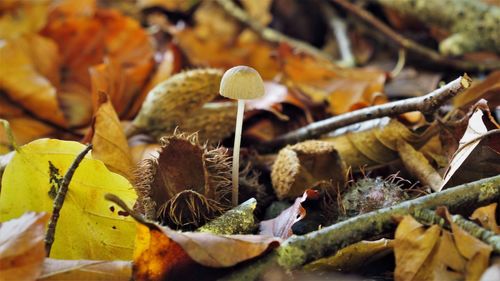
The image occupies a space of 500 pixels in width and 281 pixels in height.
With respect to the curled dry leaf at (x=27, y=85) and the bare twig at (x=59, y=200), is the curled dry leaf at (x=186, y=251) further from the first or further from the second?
the curled dry leaf at (x=27, y=85)

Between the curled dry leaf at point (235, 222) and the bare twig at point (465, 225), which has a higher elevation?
the bare twig at point (465, 225)

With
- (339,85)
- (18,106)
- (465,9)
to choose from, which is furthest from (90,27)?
(465,9)

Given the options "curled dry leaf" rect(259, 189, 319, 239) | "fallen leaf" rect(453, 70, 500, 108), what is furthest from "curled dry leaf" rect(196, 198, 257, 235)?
"fallen leaf" rect(453, 70, 500, 108)

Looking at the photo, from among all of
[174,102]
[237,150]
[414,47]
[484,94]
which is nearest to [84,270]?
[237,150]

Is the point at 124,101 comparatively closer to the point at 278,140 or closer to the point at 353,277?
the point at 278,140

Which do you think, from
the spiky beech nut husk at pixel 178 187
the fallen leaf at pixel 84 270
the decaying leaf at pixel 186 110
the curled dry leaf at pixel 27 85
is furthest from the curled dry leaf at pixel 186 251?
the curled dry leaf at pixel 27 85

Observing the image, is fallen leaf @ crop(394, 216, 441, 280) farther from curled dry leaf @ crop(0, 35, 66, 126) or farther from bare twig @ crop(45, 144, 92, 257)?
curled dry leaf @ crop(0, 35, 66, 126)

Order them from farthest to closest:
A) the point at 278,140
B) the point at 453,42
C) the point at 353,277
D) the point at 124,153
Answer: the point at 453,42, the point at 278,140, the point at 124,153, the point at 353,277

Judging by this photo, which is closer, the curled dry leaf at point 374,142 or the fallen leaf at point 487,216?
the fallen leaf at point 487,216
